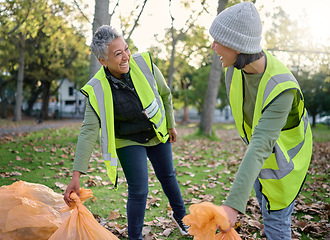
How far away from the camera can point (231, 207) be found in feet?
4.83

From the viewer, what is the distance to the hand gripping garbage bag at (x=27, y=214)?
8.47ft

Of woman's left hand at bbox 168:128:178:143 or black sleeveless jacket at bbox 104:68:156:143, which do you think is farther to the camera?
woman's left hand at bbox 168:128:178:143

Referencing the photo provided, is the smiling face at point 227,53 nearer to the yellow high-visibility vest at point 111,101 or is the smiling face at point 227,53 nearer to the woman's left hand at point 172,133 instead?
the yellow high-visibility vest at point 111,101

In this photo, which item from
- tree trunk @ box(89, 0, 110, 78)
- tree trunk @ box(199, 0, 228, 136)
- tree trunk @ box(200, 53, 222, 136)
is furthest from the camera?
tree trunk @ box(200, 53, 222, 136)

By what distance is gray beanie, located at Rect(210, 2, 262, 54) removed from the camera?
5.73ft

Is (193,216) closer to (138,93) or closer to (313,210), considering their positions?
(138,93)

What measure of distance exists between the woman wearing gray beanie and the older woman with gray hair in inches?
37.3

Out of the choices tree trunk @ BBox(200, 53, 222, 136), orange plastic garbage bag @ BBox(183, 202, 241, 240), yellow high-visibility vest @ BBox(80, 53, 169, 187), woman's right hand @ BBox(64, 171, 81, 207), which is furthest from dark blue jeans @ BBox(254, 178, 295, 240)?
tree trunk @ BBox(200, 53, 222, 136)

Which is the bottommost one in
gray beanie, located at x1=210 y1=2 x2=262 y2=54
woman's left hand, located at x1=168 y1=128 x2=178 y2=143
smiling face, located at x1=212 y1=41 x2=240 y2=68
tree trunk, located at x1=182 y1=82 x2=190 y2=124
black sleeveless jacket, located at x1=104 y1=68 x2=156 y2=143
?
tree trunk, located at x1=182 y1=82 x2=190 y2=124

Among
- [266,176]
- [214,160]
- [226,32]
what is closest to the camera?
[226,32]

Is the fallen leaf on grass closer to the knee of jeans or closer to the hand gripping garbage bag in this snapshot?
the hand gripping garbage bag

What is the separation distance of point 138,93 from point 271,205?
4.60 feet

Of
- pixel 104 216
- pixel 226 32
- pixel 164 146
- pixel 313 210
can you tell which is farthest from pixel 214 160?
pixel 226 32

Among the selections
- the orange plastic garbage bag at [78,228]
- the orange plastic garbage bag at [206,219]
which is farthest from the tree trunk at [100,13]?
the orange plastic garbage bag at [206,219]
